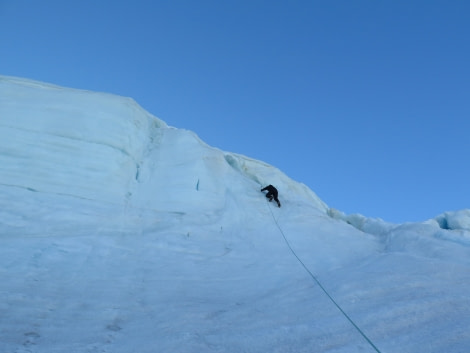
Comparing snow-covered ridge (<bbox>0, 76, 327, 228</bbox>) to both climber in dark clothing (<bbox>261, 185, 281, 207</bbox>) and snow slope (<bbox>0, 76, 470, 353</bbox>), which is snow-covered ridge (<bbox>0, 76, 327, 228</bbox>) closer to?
snow slope (<bbox>0, 76, 470, 353</bbox>)

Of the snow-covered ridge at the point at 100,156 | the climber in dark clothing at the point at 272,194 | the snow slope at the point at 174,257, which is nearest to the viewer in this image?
the snow slope at the point at 174,257

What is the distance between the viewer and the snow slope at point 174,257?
365 centimetres

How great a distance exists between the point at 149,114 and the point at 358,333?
12706mm

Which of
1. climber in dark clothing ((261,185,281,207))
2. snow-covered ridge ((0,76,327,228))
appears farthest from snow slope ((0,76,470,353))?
climber in dark clothing ((261,185,281,207))

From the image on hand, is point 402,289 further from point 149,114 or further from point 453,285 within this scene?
point 149,114

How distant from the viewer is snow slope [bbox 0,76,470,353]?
365 centimetres

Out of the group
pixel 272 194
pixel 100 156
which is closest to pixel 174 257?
pixel 100 156

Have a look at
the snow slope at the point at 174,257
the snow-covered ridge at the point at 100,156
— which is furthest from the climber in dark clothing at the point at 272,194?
the snow-covered ridge at the point at 100,156

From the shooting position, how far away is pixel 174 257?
6.96 meters

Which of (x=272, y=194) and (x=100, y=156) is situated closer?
(x=100, y=156)

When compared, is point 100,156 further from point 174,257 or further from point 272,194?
point 272,194

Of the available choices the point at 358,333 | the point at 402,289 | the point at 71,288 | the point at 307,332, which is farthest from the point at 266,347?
the point at 71,288

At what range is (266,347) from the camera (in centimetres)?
343

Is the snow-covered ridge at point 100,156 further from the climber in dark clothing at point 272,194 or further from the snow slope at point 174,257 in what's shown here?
the climber in dark clothing at point 272,194
